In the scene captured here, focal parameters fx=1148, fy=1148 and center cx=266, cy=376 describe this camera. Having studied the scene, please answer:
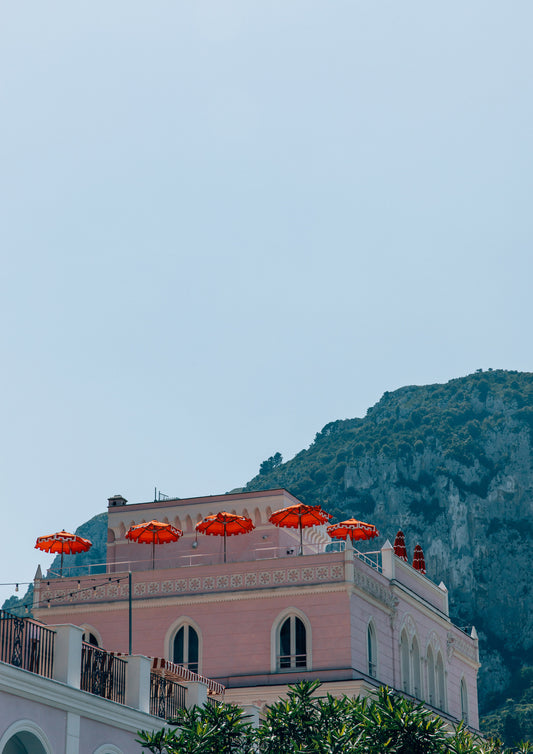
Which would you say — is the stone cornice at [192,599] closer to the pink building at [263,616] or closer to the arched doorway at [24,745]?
the pink building at [263,616]

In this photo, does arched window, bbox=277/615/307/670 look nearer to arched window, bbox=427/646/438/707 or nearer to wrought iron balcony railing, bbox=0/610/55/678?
arched window, bbox=427/646/438/707

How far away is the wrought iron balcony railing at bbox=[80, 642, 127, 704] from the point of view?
95.4 feet

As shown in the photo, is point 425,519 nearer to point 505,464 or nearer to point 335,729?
point 505,464

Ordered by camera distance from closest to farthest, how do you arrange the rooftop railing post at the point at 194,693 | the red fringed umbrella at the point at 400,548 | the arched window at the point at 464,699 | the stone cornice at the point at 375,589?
1. the rooftop railing post at the point at 194,693
2. the stone cornice at the point at 375,589
3. the red fringed umbrella at the point at 400,548
4. the arched window at the point at 464,699

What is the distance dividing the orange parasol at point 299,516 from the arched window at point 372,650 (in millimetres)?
5263

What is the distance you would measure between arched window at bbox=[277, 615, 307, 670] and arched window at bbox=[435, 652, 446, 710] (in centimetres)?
1347

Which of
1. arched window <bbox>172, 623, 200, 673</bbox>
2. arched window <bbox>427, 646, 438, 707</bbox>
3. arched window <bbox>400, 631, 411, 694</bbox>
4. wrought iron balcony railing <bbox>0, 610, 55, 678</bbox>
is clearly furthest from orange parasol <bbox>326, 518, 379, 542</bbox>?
wrought iron balcony railing <bbox>0, 610, 55, 678</bbox>

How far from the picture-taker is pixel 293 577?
4922 cm

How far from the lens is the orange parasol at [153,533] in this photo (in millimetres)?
53688

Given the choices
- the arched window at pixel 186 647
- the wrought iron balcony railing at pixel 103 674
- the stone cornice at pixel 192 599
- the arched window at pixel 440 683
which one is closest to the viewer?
the wrought iron balcony railing at pixel 103 674

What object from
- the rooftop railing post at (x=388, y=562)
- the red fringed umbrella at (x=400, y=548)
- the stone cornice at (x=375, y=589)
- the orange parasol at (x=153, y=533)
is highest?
the red fringed umbrella at (x=400, y=548)

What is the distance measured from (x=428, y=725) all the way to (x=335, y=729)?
2.49 metres

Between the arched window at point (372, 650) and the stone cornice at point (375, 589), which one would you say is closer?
the stone cornice at point (375, 589)

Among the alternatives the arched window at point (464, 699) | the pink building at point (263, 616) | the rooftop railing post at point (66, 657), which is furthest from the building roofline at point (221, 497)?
the rooftop railing post at point (66, 657)
